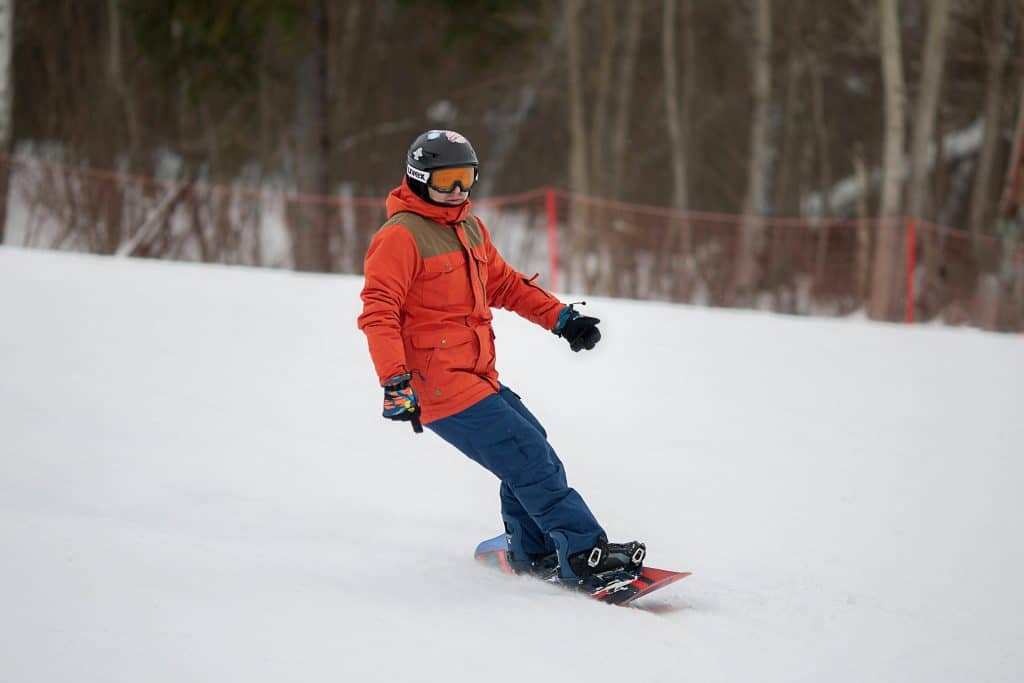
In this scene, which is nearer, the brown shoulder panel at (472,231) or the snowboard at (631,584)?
the snowboard at (631,584)

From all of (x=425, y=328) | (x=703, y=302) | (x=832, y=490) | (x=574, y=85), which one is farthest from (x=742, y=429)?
(x=574, y=85)

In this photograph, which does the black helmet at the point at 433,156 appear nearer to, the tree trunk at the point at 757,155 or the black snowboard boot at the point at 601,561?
the black snowboard boot at the point at 601,561

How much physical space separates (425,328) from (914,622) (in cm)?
212

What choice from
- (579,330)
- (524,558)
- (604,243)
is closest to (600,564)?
(524,558)

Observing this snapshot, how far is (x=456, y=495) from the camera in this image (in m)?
5.39

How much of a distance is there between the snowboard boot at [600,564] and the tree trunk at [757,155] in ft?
34.6

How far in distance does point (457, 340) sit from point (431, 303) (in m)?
0.16

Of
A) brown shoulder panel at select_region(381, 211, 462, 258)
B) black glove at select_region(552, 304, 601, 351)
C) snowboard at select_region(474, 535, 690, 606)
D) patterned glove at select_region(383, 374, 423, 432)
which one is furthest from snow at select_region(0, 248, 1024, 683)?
brown shoulder panel at select_region(381, 211, 462, 258)

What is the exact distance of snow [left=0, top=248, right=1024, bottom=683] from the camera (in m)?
3.34

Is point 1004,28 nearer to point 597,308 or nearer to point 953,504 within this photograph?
point 597,308

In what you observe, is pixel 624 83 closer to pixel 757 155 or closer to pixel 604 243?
pixel 757 155

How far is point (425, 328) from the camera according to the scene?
390 centimetres

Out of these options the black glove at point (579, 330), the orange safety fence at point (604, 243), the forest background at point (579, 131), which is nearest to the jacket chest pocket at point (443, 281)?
the black glove at point (579, 330)

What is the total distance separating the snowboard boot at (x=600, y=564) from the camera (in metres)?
3.99
